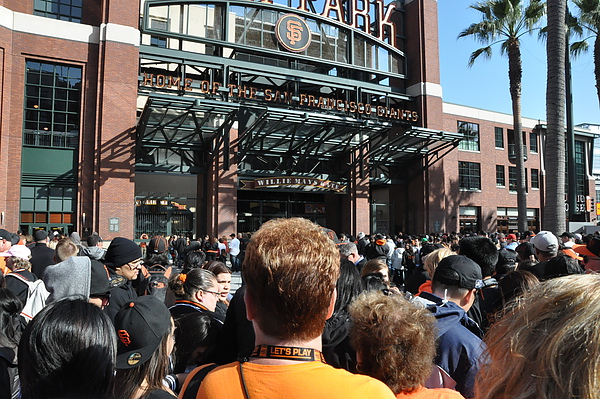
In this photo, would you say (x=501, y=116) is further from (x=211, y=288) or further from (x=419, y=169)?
(x=211, y=288)

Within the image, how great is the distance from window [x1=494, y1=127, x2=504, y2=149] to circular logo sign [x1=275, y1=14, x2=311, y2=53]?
19127 mm

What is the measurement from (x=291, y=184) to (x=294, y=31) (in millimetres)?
9218

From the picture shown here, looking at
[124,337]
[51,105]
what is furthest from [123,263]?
[51,105]

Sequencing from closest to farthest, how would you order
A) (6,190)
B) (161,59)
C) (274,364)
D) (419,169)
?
(274,364)
(6,190)
(161,59)
(419,169)

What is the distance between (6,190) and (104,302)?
19.8m

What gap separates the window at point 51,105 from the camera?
2108cm

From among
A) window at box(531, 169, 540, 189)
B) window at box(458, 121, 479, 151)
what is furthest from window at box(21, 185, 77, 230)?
window at box(531, 169, 540, 189)

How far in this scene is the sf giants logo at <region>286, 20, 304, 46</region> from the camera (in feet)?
83.1

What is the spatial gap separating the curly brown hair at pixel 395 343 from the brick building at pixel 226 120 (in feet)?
60.5

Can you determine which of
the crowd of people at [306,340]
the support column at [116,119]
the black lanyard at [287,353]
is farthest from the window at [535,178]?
the black lanyard at [287,353]

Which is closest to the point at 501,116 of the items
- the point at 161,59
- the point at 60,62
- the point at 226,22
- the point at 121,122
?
the point at 226,22

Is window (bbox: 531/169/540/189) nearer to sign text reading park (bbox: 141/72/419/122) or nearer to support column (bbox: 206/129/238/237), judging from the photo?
sign text reading park (bbox: 141/72/419/122)

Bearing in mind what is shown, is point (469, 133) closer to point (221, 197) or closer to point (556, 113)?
point (556, 113)

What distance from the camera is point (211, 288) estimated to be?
4.05 metres
